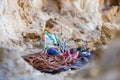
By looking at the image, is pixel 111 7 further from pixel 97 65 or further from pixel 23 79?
pixel 97 65

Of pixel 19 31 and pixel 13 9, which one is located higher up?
pixel 13 9

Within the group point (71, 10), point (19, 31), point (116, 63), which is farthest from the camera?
point (71, 10)

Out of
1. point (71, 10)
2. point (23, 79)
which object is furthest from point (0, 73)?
point (71, 10)

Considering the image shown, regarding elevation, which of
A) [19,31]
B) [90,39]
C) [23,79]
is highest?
[23,79]

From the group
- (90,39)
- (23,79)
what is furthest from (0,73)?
(90,39)

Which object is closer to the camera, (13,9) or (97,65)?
(97,65)

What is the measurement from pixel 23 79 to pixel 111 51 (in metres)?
1.66

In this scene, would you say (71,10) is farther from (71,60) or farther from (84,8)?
(71,60)

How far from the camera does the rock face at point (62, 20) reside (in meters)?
3.81

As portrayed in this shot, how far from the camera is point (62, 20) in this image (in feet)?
17.2

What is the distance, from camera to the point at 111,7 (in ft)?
21.6

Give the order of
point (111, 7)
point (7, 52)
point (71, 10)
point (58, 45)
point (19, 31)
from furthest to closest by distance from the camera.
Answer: point (111, 7)
point (71, 10)
point (19, 31)
point (58, 45)
point (7, 52)

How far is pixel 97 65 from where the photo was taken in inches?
10.0

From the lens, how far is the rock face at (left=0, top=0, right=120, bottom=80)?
12.5ft
